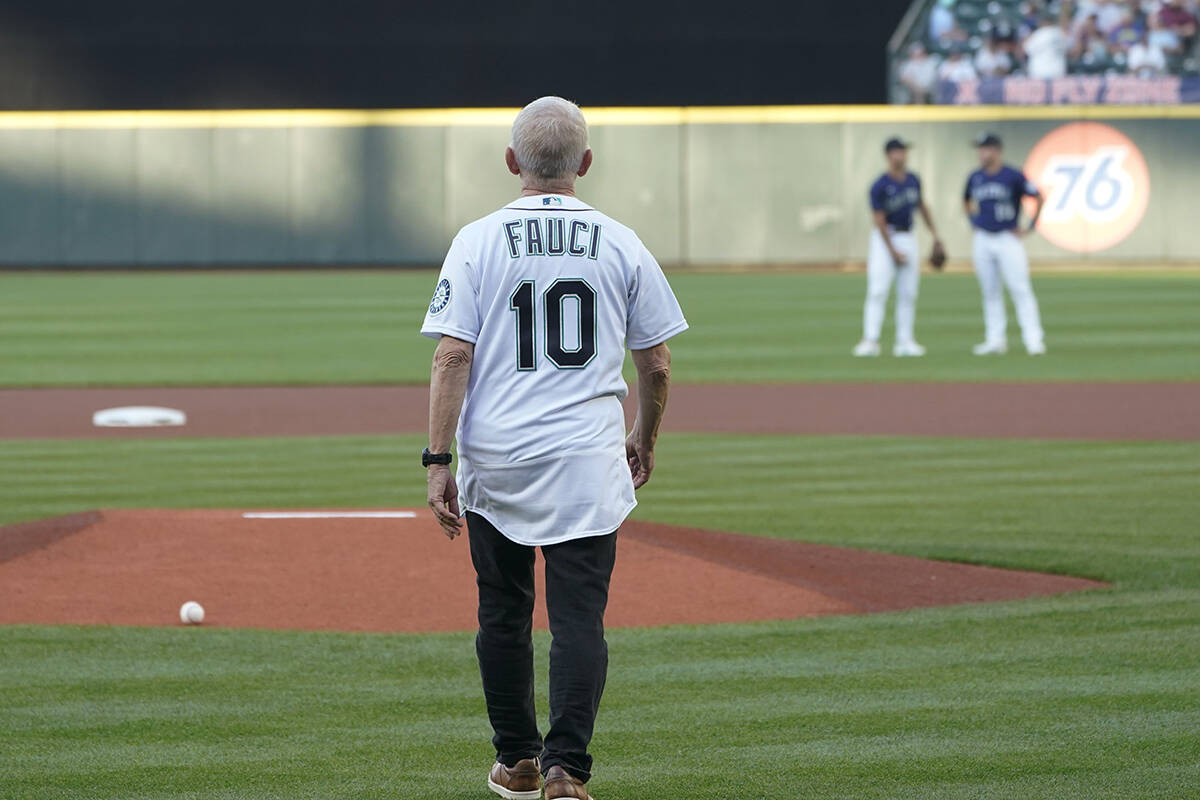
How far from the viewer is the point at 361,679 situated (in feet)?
18.2

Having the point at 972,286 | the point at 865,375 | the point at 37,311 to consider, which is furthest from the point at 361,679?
the point at 972,286

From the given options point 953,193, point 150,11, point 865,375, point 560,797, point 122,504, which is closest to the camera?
point 560,797

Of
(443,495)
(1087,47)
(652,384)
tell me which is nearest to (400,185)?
(1087,47)

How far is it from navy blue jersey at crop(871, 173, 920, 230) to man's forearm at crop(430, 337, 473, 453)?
43.9 ft

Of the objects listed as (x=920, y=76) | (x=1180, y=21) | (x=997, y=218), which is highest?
(x=1180, y=21)

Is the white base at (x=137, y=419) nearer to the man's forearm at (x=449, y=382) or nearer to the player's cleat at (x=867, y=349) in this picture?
the player's cleat at (x=867, y=349)

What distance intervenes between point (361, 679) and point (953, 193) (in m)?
26.6

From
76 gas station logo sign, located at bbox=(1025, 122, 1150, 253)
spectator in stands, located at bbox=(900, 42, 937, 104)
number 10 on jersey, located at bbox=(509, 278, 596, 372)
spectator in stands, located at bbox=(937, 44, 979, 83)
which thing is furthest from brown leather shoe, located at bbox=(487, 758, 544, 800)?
spectator in stands, located at bbox=(900, 42, 937, 104)

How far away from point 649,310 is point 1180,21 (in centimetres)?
2980

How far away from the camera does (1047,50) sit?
102 feet

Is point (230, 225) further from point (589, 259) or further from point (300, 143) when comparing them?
point (589, 259)

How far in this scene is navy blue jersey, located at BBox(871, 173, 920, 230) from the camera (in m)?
17.0

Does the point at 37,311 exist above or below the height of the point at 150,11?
below

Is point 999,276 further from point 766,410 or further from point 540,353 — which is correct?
point 540,353
